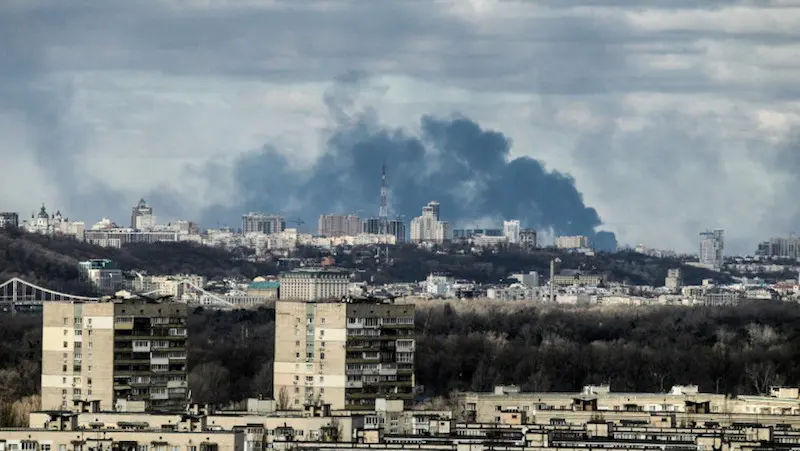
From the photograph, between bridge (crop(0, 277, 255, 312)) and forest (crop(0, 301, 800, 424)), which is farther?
bridge (crop(0, 277, 255, 312))

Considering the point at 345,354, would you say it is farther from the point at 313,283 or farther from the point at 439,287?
the point at 439,287

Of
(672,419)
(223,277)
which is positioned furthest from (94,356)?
(223,277)

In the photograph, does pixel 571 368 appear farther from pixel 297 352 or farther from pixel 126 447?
pixel 126 447

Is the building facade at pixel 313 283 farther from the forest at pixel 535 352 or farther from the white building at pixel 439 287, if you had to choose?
the forest at pixel 535 352

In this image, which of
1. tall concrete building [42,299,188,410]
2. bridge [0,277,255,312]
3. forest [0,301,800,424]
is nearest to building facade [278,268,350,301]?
bridge [0,277,255,312]

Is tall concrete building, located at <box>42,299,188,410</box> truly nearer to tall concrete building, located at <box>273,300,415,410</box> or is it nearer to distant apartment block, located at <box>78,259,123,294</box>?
tall concrete building, located at <box>273,300,415,410</box>

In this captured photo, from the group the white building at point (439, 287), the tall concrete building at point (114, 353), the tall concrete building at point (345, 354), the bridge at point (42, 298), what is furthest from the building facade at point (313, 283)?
the tall concrete building at point (114, 353)

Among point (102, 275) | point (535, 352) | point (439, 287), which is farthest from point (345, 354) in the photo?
point (439, 287)
